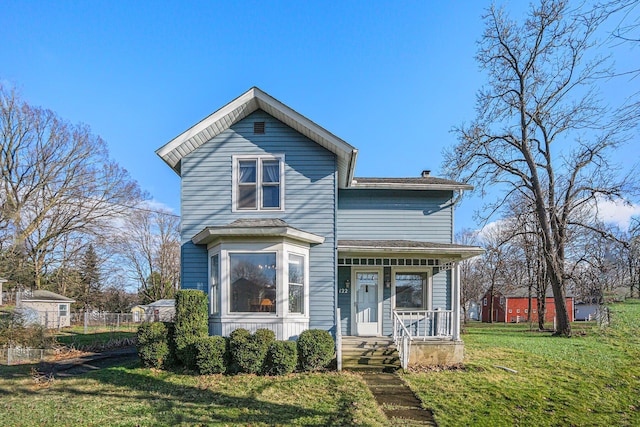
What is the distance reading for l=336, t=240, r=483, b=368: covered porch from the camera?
37.4 feet

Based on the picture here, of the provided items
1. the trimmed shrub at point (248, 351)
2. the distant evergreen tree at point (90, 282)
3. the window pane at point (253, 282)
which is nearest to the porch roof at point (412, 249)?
the window pane at point (253, 282)

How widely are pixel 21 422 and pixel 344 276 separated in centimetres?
856

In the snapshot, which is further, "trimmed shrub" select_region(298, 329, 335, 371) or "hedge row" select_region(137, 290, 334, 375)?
"trimmed shrub" select_region(298, 329, 335, 371)

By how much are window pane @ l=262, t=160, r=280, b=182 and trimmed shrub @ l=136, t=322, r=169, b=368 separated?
484 centimetres

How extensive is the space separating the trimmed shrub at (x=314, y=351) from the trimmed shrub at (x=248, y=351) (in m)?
0.87

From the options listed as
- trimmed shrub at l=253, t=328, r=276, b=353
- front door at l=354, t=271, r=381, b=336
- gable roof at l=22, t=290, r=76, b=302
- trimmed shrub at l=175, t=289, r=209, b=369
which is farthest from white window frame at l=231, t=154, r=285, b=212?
gable roof at l=22, t=290, r=76, b=302

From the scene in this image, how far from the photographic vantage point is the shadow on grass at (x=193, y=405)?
19.9ft

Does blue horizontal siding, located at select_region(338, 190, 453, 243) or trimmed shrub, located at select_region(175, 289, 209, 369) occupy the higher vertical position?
blue horizontal siding, located at select_region(338, 190, 453, 243)

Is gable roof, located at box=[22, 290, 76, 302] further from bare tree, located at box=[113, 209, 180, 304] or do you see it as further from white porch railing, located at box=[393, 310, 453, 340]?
white porch railing, located at box=[393, 310, 453, 340]

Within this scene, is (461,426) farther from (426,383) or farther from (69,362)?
(69,362)

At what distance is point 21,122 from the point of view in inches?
995

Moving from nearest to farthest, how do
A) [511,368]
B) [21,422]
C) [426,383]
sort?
[21,422], [426,383], [511,368]

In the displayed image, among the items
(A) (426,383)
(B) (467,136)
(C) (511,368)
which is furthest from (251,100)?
(B) (467,136)

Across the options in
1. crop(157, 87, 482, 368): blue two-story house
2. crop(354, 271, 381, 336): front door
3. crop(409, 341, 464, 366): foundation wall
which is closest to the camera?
crop(157, 87, 482, 368): blue two-story house
